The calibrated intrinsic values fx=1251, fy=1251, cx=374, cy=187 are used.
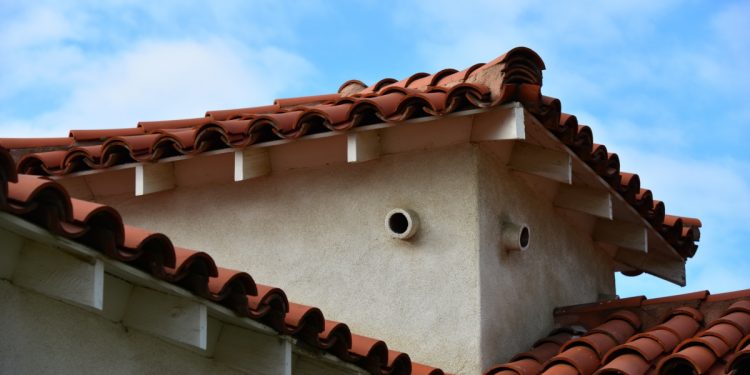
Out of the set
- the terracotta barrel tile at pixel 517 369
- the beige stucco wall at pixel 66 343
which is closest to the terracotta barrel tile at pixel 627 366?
the terracotta barrel tile at pixel 517 369

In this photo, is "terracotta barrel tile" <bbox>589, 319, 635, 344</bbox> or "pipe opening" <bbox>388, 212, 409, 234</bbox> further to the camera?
"pipe opening" <bbox>388, 212, 409, 234</bbox>

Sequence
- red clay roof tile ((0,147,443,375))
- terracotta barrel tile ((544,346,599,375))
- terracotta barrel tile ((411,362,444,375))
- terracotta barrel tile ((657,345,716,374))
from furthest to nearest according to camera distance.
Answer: terracotta barrel tile ((544,346,599,375)), terracotta barrel tile ((411,362,444,375)), terracotta barrel tile ((657,345,716,374)), red clay roof tile ((0,147,443,375))

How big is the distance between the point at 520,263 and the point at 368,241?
1.10 m

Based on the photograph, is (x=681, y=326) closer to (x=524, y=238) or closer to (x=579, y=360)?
(x=579, y=360)

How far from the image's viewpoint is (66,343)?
5859mm

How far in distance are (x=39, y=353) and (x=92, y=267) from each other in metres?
0.56

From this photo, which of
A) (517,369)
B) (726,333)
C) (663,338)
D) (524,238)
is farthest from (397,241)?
(726,333)

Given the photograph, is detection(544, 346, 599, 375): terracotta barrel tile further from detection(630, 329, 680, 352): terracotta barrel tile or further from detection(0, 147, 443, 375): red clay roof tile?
detection(0, 147, 443, 375): red clay roof tile

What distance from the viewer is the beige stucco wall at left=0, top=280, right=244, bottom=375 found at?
18.6 feet

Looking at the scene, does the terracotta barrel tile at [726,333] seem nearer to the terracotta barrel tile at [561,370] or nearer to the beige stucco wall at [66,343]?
the terracotta barrel tile at [561,370]

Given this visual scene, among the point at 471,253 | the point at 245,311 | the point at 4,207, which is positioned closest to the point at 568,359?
the point at 471,253

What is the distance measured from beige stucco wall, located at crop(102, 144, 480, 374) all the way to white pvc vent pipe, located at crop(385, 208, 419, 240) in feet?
0.19

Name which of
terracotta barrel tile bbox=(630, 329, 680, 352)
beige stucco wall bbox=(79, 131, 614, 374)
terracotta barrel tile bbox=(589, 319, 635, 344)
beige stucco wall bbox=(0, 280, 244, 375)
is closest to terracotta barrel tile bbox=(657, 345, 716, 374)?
terracotta barrel tile bbox=(630, 329, 680, 352)

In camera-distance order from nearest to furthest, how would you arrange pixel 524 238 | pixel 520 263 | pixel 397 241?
pixel 397 241, pixel 524 238, pixel 520 263
